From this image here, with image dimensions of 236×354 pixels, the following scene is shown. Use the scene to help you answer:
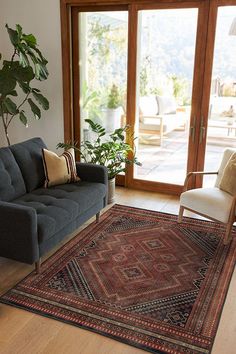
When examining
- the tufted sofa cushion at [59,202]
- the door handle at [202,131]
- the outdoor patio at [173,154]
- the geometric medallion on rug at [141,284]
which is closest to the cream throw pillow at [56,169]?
the tufted sofa cushion at [59,202]

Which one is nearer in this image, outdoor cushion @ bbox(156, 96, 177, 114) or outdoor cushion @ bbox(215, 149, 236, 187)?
outdoor cushion @ bbox(215, 149, 236, 187)

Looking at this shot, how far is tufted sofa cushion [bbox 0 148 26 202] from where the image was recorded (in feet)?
10.3

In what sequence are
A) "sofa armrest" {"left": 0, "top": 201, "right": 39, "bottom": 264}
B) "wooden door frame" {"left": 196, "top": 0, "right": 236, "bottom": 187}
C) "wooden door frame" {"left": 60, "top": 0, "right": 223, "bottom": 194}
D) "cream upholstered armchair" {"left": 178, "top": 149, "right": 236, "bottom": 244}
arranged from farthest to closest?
"wooden door frame" {"left": 60, "top": 0, "right": 223, "bottom": 194}
"wooden door frame" {"left": 196, "top": 0, "right": 236, "bottom": 187}
"cream upholstered armchair" {"left": 178, "top": 149, "right": 236, "bottom": 244}
"sofa armrest" {"left": 0, "top": 201, "right": 39, "bottom": 264}

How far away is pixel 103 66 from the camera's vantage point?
471 cm

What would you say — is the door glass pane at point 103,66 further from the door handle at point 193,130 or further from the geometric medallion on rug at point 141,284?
the geometric medallion on rug at point 141,284

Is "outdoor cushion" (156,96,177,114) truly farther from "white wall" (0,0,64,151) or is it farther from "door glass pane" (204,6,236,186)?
"white wall" (0,0,64,151)

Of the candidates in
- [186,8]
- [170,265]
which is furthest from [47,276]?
[186,8]

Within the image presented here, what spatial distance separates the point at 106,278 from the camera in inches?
113

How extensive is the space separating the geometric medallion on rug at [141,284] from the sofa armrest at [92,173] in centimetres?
48

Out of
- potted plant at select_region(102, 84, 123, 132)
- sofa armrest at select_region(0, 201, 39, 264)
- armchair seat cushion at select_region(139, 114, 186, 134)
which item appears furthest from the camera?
potted plant at select_region(102, 84, 123, 132)

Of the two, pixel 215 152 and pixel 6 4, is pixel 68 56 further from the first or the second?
pixel 215 152

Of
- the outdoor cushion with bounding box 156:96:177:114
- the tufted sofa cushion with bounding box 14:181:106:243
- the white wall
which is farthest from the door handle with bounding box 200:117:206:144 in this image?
the white wall

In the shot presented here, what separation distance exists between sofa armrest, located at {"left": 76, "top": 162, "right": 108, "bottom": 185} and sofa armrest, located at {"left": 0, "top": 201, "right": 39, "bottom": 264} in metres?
1.21

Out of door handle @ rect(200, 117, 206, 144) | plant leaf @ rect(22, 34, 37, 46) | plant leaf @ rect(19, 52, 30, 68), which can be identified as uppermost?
plant leaf @ rect(22, 34, 37, 46)
